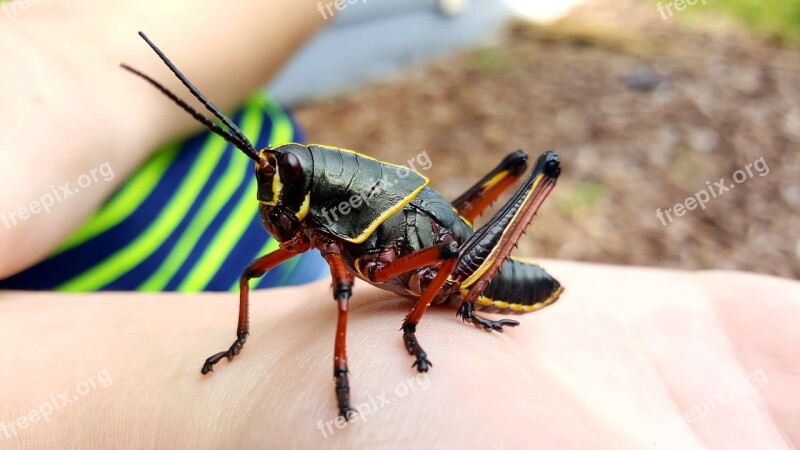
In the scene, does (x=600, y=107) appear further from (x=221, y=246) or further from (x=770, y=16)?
(x=221, y=246)

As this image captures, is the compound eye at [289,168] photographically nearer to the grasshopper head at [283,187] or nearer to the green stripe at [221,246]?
the grasshopper head at [283,187]

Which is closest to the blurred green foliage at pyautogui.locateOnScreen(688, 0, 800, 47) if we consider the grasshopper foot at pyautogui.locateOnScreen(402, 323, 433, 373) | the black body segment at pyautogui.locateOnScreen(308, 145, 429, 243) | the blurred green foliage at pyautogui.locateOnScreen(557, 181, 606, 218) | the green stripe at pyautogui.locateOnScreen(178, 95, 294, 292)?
the blurred green foliage at pyautogui.locateOnScreen(557, 181, 606, 218)

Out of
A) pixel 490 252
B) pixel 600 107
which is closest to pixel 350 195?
pixel 490 252

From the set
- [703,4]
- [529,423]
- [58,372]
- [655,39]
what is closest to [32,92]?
[58,372]

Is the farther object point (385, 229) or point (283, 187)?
point (385, 229)

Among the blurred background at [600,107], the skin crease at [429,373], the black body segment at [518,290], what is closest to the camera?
the skin crease at [429,373]

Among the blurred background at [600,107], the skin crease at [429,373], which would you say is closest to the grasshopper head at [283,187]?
the skin crease at [429,373]

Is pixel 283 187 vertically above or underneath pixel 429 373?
above

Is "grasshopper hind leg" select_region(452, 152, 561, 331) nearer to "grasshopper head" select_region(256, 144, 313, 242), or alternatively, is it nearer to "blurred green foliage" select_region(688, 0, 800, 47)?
"grasshopper head" select_region(256, 144, 313, 242)
